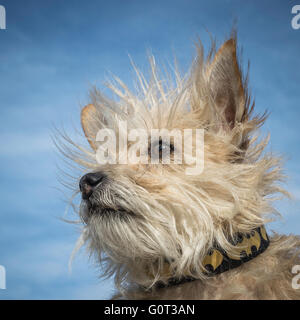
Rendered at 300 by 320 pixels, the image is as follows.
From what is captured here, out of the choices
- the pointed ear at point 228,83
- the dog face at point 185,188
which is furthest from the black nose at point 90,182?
the pointed ear at point 228,83

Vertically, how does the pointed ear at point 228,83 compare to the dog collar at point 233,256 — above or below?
above

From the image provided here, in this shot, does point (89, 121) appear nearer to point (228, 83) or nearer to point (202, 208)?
point (228, 83)

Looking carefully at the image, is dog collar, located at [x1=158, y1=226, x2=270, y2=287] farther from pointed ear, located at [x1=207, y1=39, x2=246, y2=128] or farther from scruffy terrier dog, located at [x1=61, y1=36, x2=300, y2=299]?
pointed ear, located at [x1=207, y1=39, x2=246, y2=128]

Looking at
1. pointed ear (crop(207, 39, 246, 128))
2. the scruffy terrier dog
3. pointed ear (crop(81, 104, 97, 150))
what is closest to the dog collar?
the scruffy terrier dog

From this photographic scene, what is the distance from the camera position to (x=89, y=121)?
384cm

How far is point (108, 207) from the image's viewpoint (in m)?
2.79

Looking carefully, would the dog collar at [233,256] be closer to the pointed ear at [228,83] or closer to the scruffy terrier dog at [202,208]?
the scruffy terrier dog at [202,208]

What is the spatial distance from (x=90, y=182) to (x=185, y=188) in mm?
699

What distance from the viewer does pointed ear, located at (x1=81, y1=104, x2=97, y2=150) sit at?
12.5 ft

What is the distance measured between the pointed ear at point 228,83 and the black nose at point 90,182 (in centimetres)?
111

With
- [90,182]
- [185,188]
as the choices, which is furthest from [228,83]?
[90,182]

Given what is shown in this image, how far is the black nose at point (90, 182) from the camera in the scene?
2.81 metres

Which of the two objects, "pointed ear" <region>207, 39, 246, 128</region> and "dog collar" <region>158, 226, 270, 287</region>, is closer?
"dog collar" <region>158, 226, 270, 287</region>
